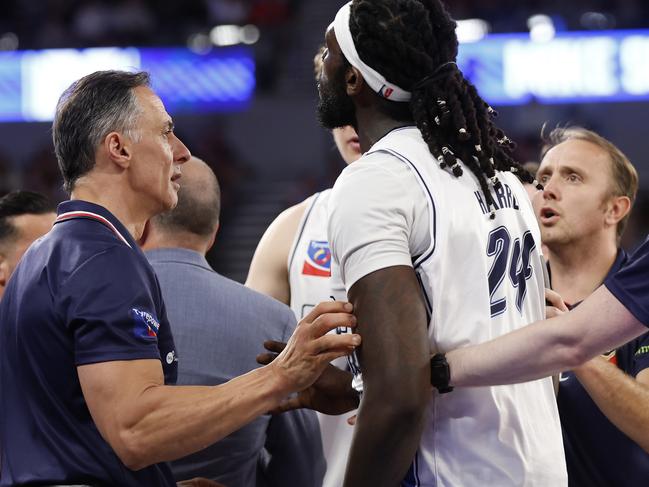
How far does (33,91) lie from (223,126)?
9.30 feet

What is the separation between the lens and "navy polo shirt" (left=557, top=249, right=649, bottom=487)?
3637mm

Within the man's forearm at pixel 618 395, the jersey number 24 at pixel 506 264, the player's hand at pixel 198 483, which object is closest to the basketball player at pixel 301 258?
the player's hand at pixel 198 483

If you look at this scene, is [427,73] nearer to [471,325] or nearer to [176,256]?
[471,325]

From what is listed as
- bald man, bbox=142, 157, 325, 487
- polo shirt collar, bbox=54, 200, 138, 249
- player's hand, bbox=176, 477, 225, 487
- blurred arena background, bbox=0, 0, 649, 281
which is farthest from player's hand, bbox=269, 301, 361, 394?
blurred arena background, bbox=0, 0, 649, 281

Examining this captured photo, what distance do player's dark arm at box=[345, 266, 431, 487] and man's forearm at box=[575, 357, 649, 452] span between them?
0.94 m

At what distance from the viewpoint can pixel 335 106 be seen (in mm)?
2770

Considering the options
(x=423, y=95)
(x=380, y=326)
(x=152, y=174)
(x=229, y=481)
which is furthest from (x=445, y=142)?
(x=229, y=481)

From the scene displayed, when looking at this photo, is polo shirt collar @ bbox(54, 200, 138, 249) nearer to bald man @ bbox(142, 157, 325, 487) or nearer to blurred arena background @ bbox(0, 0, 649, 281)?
bald man @ bbox(142, 157, 325, 487)

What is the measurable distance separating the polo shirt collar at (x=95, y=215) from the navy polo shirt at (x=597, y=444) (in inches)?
74.2

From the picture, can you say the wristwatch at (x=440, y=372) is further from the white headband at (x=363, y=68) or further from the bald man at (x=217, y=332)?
the bald man at (x=217, y=332)

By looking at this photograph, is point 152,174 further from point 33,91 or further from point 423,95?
point 33,91

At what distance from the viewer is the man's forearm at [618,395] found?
3.13m

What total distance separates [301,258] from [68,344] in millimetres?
1770

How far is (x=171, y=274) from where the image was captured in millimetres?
3537
